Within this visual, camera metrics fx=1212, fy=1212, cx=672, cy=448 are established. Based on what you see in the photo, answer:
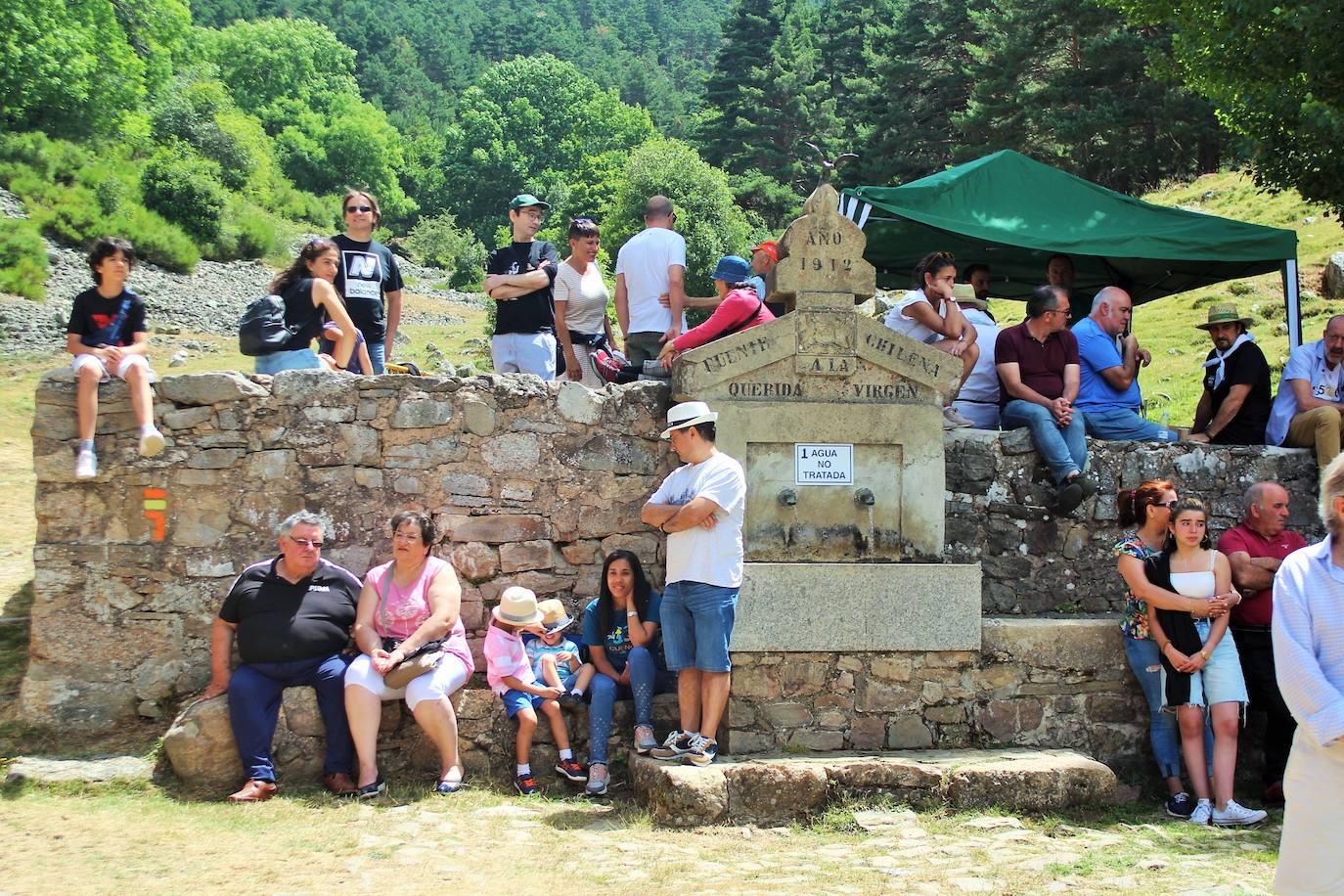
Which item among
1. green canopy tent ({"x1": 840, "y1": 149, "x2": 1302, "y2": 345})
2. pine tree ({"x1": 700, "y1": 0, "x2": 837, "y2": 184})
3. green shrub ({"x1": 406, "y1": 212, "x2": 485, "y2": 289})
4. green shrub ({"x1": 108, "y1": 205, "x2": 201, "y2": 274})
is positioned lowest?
green canopy tent ({"x1": 840, "y1": 149, "x2": 1302, "y2": 345})

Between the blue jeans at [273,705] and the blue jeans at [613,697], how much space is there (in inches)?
47.3

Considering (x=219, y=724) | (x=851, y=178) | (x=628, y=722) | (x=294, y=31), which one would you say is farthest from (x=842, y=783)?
(x=294, y=31)

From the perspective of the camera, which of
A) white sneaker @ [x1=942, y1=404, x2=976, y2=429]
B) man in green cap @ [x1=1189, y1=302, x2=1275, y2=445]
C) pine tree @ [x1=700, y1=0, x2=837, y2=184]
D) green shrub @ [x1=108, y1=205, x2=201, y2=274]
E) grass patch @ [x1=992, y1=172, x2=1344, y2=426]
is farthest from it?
pine tree @ [x1=700, y1=0, x2=837, y2=184]

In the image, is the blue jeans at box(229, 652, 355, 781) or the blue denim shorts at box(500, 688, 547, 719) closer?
the blue jeans at box(229, 652, 355, 781)

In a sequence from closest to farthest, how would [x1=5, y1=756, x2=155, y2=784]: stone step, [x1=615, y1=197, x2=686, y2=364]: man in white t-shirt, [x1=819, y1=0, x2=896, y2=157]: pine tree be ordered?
1. [x1=5, y1=756, x2=155, y2=784]: stone step
2. [x1=615, y1=197, x2=686, y2=364]: man in white t-shirt
3. [x1=819, y1=0, x2=896, y2=157]: pine tree

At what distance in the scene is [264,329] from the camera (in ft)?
21.9

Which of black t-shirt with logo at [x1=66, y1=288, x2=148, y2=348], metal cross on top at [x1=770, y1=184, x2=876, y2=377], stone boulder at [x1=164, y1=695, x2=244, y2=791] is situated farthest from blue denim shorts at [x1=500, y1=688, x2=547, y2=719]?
black t-shirt with logo at [x1=66, y1=288, x2=148, y2=348]

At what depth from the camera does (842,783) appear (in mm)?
5926

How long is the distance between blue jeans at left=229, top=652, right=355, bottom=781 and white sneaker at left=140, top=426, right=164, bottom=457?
1.20m

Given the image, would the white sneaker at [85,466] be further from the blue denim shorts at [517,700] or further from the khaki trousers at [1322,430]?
the khaki trousers at [1322,430]

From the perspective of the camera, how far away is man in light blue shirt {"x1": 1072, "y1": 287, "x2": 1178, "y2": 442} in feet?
25.3

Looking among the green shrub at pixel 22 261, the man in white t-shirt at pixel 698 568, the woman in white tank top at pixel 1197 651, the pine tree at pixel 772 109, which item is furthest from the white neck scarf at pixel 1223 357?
the pine tree at pixel 772 109

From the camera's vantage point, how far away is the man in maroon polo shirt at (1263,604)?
6.54 metres

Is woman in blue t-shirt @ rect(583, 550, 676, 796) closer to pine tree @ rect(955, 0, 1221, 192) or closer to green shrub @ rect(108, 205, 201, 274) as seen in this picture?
pine tree @ rect(955, 0, 1221, 192)
